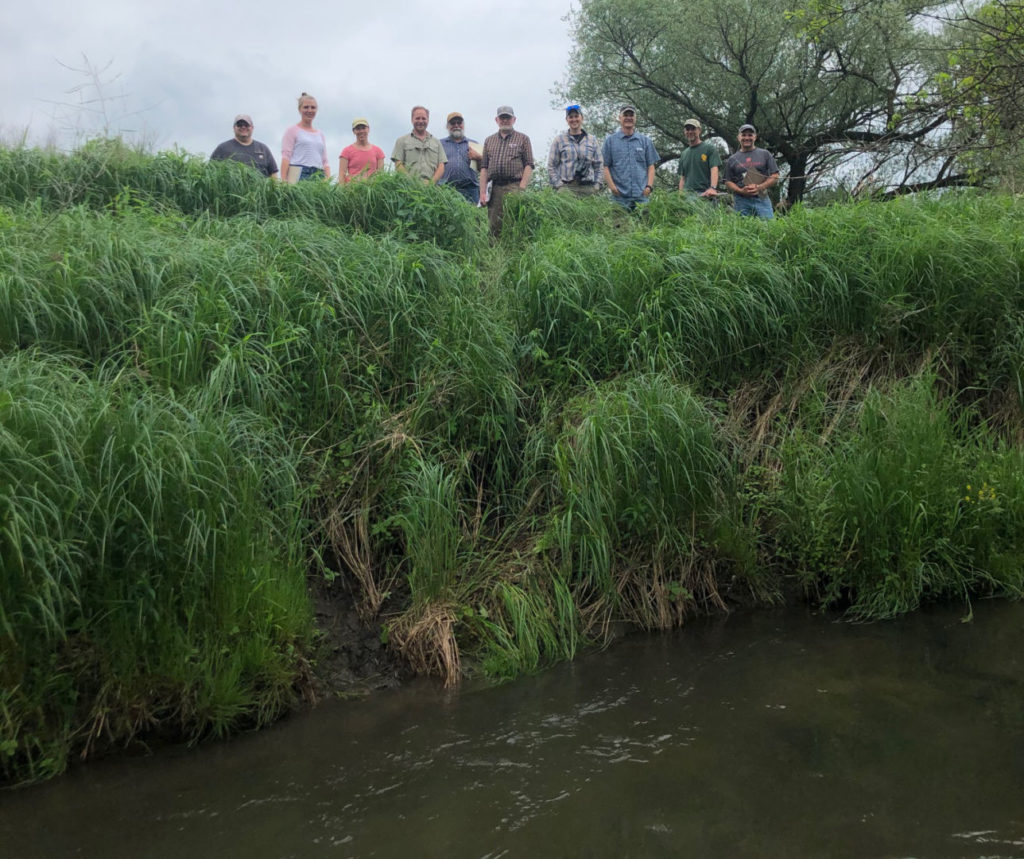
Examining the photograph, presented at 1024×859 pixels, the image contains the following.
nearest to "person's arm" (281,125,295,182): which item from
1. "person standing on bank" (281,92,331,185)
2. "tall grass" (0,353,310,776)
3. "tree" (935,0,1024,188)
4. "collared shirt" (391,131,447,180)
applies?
"person standing on bank" (281,92,331,185)

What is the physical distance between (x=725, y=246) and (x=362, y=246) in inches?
118

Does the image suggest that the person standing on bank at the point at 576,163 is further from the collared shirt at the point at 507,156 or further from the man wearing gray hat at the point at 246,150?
the man wearing gray hat at the point at 246,150

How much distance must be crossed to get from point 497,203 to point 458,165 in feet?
2.57

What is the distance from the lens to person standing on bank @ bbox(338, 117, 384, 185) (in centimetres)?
1014

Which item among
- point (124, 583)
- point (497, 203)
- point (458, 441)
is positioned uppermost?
point (497, 203)

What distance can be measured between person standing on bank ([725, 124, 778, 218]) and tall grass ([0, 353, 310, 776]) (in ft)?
23.8

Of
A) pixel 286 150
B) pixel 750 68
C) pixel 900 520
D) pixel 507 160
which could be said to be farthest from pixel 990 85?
pixel 750 68

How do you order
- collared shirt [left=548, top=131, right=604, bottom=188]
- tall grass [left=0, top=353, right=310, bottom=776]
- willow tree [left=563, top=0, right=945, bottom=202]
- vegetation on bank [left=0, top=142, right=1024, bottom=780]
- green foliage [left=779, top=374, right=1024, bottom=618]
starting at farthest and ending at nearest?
willow tree [left=563, top=0, right=945, bottom=202]
collared shirt [left=548, top=131, right=604, bottom=188]
green foliage [left=779, top=374, right=1024, bottom=618]
vegetation on bank [left=0, top=142, right=1024, bottom=780]
tall grass [left=0, top=353, right=310, bottom=776]

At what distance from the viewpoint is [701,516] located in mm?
5527

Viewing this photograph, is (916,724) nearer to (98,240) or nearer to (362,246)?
(362,246)

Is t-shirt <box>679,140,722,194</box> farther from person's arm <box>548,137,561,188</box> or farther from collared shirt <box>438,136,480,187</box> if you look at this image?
collared shirt <box>438,136,480,187</box>

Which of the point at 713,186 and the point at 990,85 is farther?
the point at 713,186

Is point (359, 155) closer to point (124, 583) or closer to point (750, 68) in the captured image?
point (124, 583)

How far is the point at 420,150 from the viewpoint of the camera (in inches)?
400
